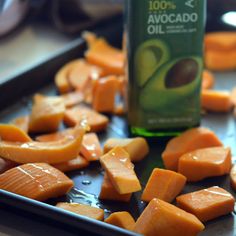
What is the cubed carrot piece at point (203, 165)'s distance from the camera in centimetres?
78

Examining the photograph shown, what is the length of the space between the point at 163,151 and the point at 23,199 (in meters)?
0.27

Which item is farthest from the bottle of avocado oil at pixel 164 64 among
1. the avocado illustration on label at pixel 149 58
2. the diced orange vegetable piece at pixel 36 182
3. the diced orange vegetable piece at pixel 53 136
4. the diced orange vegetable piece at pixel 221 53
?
the diced orange vegetable piece at pixel 221 53

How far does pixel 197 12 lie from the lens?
841mm

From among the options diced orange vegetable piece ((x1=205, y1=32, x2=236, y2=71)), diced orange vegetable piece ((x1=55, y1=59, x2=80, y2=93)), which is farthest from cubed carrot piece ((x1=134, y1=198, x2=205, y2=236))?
diced orange vegetable piece ((x1=205, y1=32, x2=236, y2=71))

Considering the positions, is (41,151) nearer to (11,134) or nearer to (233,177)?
(11,134)

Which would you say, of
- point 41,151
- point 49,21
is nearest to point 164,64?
point 41,151

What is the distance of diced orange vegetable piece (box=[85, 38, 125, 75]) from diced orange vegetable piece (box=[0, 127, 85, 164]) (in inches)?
14.6

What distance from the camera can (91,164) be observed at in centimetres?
83

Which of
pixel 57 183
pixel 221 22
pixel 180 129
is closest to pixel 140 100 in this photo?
pixel 180 129

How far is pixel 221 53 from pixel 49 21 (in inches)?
20.9

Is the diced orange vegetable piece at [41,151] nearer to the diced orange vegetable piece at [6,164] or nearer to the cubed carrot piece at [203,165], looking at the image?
the diced orange vegetable piece at [6,164]

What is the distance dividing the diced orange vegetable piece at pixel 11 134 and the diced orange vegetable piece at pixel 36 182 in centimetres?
8

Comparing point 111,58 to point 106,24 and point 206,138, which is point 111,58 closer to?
point 106,24

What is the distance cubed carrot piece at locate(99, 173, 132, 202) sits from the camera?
28.8 inches
